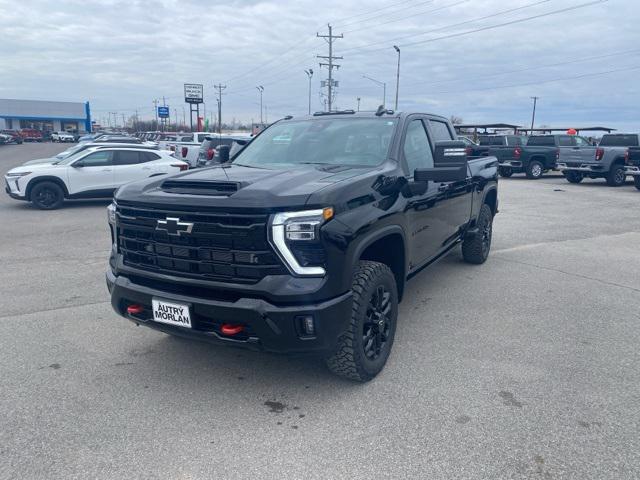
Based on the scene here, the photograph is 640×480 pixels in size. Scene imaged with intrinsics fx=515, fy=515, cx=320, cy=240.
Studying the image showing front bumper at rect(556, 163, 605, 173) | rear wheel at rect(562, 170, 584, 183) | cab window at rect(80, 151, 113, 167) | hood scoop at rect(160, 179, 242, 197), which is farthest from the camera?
rear wheel at rect(562, 170, 584, 183)

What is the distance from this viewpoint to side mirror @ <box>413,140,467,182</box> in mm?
4008

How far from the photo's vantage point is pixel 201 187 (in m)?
3.53

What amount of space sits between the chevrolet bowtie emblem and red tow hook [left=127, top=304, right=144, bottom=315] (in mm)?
613

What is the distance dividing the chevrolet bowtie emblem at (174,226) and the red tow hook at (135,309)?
61 cm

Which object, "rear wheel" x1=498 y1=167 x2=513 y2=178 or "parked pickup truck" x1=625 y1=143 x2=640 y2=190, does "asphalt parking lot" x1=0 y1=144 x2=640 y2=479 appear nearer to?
"parked pickup truck" x1=625 y1=143 x2=640 y2=190

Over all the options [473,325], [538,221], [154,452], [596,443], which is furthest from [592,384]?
[538,221]

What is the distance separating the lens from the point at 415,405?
3486 millimetres

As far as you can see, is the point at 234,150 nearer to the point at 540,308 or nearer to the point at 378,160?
the point at 378,160

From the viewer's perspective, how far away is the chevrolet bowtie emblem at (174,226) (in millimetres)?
3285

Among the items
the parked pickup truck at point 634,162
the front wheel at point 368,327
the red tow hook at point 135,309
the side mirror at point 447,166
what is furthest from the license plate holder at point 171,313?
the parked pickup truck at point 634,162

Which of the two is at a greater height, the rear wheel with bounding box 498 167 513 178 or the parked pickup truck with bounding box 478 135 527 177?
the parked pickup truck with bounding box 478 135 527 177

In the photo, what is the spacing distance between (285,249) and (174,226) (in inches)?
30.6

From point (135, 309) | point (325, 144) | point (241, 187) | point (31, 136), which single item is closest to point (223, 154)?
point (325, 144)

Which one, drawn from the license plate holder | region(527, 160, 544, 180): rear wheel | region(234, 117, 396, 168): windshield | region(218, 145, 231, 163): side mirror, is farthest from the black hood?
region(527, 160, 544, 180): rear wheel
